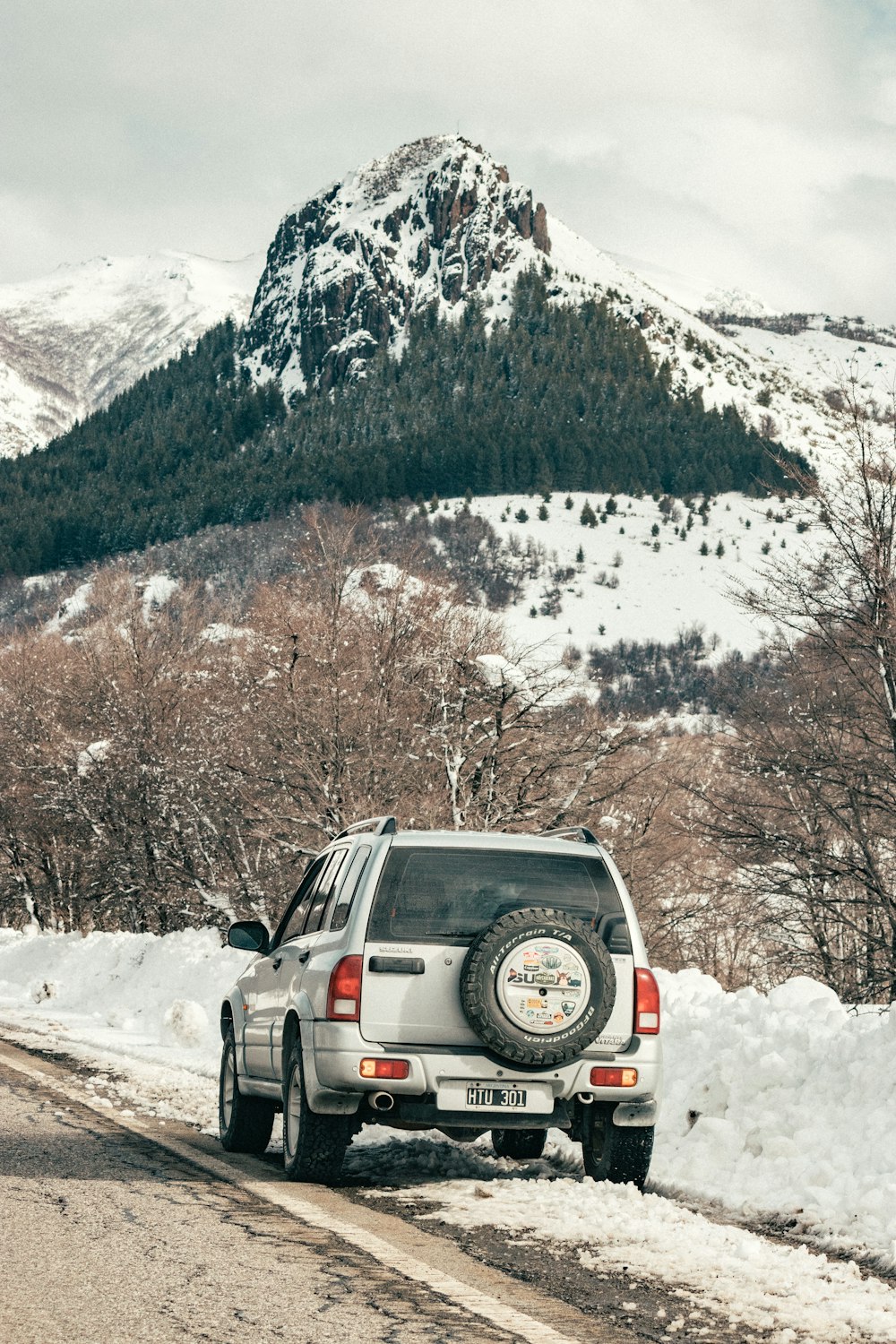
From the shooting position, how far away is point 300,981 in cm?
793

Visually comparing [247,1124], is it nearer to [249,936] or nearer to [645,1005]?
[249,936]

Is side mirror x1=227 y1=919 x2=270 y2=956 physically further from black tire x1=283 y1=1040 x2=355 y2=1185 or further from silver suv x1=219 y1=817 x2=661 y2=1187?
black tire x1=283 y1=1040 x2=355 y2=1185

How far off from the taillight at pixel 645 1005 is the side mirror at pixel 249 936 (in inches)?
96.6

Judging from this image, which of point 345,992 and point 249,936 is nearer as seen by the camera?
point 345,992

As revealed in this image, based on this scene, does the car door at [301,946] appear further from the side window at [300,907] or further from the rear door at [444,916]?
the rear door at [444,916]

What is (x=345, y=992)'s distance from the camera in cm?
726

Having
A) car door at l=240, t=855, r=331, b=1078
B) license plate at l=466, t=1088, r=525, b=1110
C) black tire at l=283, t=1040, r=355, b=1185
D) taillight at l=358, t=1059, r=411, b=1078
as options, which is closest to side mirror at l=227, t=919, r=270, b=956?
car door at l=240, t=855, r=331, b=1078

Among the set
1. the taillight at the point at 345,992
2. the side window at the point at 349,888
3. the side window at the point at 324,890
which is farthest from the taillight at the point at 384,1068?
the side window at the point at 324,890

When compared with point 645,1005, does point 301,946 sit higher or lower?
higher

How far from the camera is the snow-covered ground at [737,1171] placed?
18.5 ft

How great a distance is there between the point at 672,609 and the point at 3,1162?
194620 millimetres

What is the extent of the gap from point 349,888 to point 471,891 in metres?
0.70

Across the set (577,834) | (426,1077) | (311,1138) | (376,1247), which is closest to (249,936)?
(311,1138)

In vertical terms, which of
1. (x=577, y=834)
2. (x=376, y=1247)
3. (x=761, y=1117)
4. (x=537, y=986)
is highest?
(x=577, y=834)
